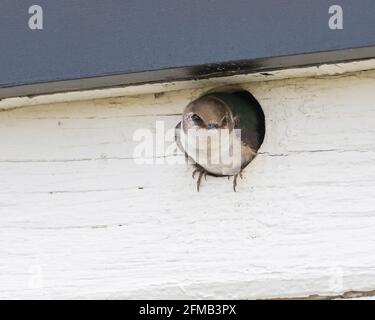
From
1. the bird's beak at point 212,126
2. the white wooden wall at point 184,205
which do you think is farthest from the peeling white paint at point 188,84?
the bird's beak at point 212,126

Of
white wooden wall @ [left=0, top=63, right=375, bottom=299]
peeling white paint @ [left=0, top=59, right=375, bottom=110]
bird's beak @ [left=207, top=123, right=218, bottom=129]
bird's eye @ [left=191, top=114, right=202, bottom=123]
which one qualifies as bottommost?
white wooden wall @ [left=0, top=63, right=375, bottom=299]

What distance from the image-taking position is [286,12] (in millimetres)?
919

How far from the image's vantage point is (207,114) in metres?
1.16

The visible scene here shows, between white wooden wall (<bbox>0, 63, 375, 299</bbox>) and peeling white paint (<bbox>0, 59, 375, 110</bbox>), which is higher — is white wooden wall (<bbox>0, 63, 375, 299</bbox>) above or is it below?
below

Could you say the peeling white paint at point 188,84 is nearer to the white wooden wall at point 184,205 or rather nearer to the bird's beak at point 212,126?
the white wooden wall at point 184,205

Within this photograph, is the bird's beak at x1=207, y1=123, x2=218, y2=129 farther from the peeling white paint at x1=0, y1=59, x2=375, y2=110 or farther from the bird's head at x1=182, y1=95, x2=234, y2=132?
the peeling white paint at x1=0, y1=59, x2=375, y2=110

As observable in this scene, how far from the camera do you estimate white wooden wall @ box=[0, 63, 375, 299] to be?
3.54ft

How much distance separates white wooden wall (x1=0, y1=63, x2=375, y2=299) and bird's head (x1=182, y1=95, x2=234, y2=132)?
15 mm

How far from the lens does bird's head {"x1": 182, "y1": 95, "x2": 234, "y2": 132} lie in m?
1.13

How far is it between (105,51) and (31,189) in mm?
287

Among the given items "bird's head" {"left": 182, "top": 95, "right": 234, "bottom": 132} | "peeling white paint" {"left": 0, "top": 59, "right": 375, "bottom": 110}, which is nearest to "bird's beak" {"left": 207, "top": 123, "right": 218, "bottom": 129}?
"bird's head" {"left": 182, "top": 95, "right": 234, "bottom": 132}

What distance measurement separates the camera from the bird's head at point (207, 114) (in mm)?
1135

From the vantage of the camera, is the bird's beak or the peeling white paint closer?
the peeling white paint

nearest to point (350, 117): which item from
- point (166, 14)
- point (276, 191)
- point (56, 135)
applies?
point (276, 191)
